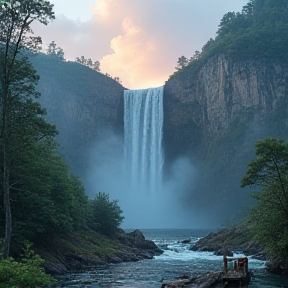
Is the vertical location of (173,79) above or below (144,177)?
above

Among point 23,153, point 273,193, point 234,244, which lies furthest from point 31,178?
point 234,244

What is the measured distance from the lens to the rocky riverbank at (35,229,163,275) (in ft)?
110

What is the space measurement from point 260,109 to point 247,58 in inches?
623

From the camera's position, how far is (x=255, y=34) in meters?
124

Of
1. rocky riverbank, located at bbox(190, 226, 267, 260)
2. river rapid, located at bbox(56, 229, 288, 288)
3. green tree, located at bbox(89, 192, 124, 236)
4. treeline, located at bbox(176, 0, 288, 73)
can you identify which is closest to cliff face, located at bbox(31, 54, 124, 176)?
treeline, located at bbox(176, 0, 288, 73)

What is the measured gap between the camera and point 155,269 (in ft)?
121

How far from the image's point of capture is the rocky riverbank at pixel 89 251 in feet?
110

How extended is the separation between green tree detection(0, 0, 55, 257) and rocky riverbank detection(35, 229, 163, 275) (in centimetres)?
1033

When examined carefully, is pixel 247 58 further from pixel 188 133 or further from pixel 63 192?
pixel 63 192

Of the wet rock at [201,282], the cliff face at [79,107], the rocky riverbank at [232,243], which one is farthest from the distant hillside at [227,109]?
the wet rock at [201,282]

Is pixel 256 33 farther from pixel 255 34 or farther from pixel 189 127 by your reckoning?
pixel 189 127

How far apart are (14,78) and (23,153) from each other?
5.46 m

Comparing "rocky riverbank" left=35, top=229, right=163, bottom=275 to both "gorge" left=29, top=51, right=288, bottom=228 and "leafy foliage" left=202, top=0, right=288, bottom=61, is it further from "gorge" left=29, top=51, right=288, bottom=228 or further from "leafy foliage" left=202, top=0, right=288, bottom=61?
"leafy foliage" left=202, top=0, right=288, bottom=61

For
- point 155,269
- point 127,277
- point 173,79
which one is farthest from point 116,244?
point 173,79
